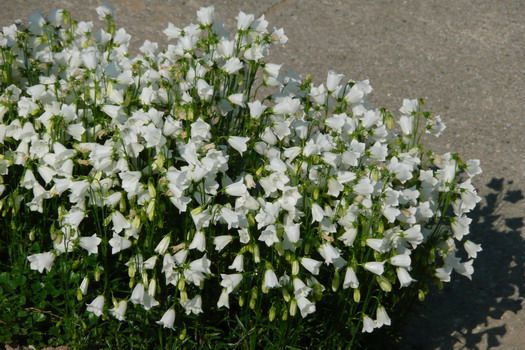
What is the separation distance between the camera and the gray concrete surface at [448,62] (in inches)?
226

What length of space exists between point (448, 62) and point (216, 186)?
3.84 m

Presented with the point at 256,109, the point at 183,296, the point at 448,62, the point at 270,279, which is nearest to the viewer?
the point at 270,279

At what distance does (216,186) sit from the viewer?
416cm

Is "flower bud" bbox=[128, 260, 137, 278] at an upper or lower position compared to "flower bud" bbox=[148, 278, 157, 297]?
upper

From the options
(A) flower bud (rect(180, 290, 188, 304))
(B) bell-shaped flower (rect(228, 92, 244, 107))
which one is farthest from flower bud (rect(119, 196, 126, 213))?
(B) bell-shaped flower (rect(228, 92, 244, 107))

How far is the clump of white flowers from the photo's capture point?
→ 13.5ft

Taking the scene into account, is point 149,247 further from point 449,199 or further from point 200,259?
point 449,199

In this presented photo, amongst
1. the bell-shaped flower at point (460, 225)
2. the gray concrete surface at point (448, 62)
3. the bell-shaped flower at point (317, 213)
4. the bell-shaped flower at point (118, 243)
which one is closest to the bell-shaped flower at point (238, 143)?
the bell-shaped flower at point (317, 213)

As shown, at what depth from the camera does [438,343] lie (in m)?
5.10

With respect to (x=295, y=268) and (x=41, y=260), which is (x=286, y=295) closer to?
(x=295, y=268)

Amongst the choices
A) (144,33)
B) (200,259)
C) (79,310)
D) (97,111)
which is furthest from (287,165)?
(144,33)

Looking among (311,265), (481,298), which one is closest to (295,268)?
(311,265)

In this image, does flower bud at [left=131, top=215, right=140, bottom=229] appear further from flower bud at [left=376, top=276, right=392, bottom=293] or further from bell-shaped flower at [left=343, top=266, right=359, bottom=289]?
flower bud at [left=376, top=276, right=392, bottom=293]

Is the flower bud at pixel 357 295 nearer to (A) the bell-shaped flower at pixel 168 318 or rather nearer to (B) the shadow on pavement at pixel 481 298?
(A) the bell-shaped flower at pixel 168 318
